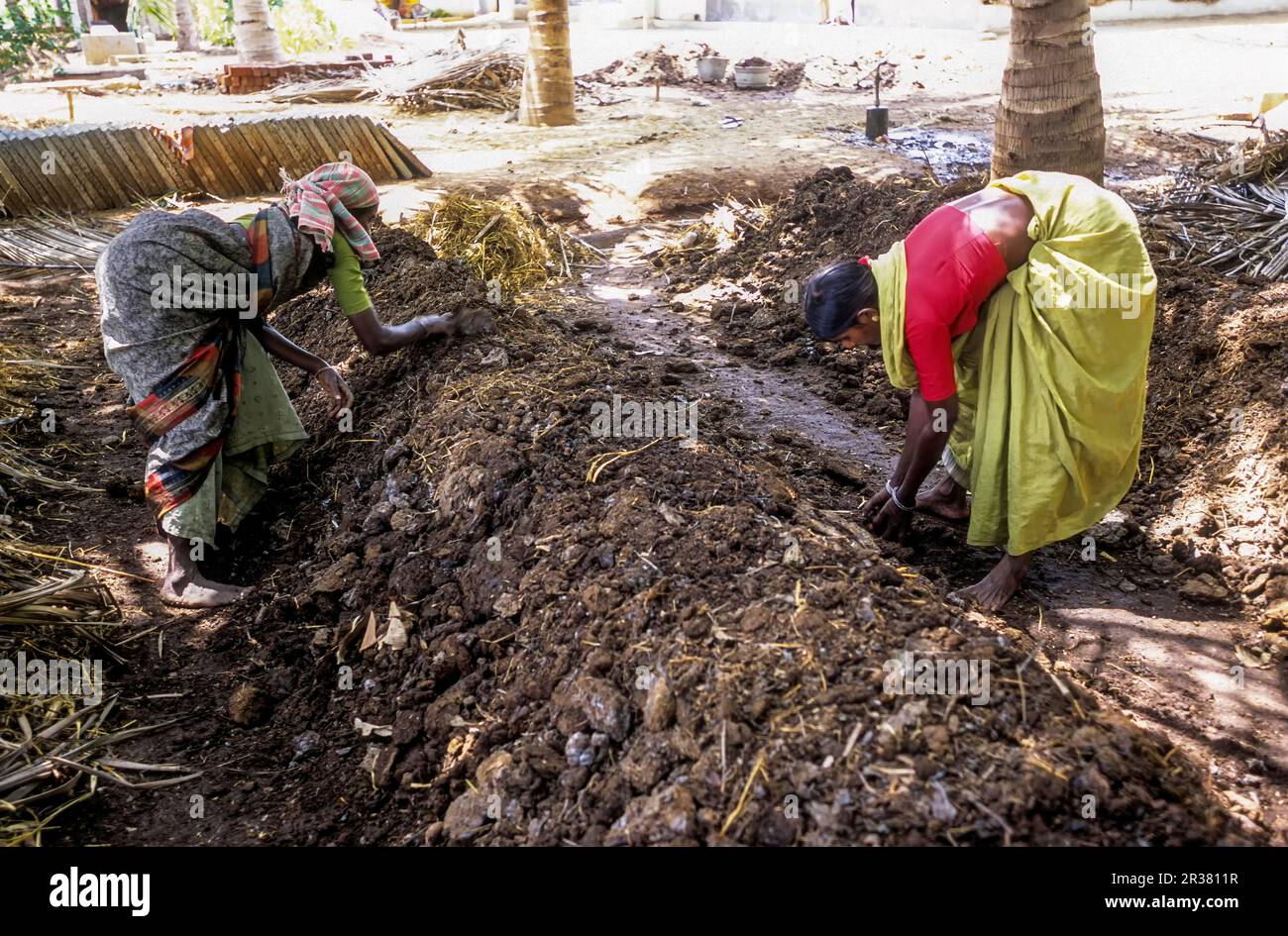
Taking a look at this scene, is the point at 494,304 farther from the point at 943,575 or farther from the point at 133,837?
the point at 133,837

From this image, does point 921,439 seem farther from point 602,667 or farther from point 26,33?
point 26,33

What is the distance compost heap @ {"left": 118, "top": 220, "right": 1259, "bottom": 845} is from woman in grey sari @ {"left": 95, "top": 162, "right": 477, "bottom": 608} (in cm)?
38

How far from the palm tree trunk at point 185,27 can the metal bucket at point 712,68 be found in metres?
10.3

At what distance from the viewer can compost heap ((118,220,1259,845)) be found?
2266 millimetres

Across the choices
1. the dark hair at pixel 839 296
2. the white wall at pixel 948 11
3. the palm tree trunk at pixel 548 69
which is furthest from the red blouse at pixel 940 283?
the white wall at pixel 948 11

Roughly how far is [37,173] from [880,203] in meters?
6.48

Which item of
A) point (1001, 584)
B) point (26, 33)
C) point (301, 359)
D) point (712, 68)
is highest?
point (26, 33)

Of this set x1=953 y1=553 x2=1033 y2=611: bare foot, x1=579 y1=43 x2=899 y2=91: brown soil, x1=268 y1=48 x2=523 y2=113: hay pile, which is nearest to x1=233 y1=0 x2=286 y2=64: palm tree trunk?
x1=268 y1=48 x2=523 y2=113: hay pile

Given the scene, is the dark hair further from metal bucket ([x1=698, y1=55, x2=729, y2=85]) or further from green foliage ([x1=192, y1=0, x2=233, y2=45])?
green foliage ([x1=192, y1=0, x2=233, y2=45])

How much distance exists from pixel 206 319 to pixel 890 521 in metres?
2.67

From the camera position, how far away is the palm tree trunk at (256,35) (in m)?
13.7

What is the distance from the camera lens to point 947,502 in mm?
4102

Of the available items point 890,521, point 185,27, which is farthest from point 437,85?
point 890,521

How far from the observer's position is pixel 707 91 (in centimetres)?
1443
